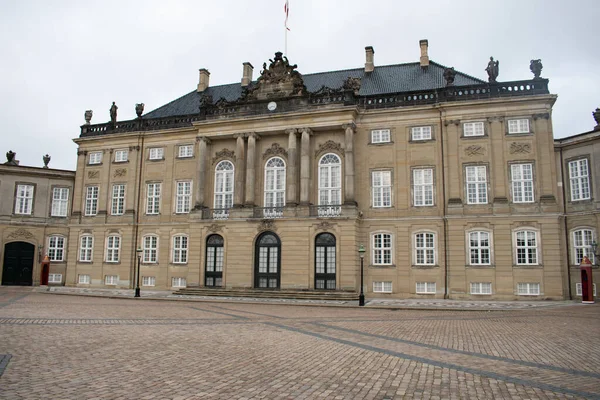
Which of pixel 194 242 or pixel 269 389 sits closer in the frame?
pixel 269 389

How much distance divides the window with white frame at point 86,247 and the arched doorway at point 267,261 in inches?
643

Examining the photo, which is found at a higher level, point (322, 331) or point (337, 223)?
point (337, 223)

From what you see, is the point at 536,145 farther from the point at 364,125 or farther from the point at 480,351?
the point at 480,351

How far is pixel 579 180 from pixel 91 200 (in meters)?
38.8

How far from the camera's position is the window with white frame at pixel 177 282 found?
38344mm

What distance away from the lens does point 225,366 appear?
10289 millimetres

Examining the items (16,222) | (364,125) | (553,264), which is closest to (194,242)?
(364,125)

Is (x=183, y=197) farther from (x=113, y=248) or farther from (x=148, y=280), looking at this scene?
(x=113, y=248)

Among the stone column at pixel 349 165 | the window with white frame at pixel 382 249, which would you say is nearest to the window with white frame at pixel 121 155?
the stone column at pixel 349 165

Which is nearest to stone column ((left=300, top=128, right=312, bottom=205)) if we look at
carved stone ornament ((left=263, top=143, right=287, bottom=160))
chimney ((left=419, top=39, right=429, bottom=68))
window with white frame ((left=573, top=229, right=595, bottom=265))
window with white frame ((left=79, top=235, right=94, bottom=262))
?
carved stone ornament ((left=263, top=143, right=287, bottom=160))

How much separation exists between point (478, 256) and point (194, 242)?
66.8 ft

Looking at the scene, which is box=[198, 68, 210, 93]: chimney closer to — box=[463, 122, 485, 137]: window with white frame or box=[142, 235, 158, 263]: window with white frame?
box=[142, 235, 158, 263]: window with white frame

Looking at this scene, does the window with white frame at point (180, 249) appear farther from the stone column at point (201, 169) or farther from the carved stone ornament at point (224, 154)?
the carved stone ornament at point (224, 154)

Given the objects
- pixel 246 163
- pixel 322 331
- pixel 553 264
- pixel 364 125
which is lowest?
pixel 322 331
